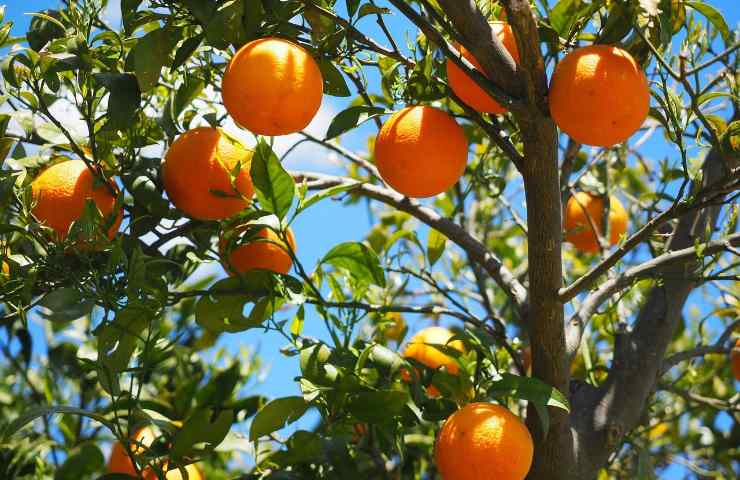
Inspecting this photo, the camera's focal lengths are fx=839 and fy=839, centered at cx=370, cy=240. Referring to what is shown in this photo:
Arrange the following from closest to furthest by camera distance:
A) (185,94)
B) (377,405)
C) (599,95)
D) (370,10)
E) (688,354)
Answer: (599,95)
(370,10)
(377,405)
(185,94)
(688,354)

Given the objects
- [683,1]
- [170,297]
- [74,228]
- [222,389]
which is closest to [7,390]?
[222,389]

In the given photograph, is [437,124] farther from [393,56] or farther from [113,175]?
[113,175]

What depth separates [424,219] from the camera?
1.54m

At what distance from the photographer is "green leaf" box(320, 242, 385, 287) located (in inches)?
49.4

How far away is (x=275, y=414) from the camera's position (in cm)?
118

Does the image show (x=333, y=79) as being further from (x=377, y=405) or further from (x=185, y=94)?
(x=377, y=405)

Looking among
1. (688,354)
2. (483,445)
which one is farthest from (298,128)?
(688,354)

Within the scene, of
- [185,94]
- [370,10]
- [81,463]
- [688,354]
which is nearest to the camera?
[370,10]

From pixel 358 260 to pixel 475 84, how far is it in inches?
12.9

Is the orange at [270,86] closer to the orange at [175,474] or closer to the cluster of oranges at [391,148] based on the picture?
the cluster of oranges at [391,148]

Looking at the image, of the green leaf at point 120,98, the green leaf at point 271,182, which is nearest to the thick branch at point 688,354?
the green leaf at point 271,182

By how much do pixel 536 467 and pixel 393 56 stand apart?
685 mm

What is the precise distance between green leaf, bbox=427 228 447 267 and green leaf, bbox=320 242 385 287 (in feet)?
1.24

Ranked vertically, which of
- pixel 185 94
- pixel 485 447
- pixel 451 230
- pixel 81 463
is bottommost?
pixel 485 447
